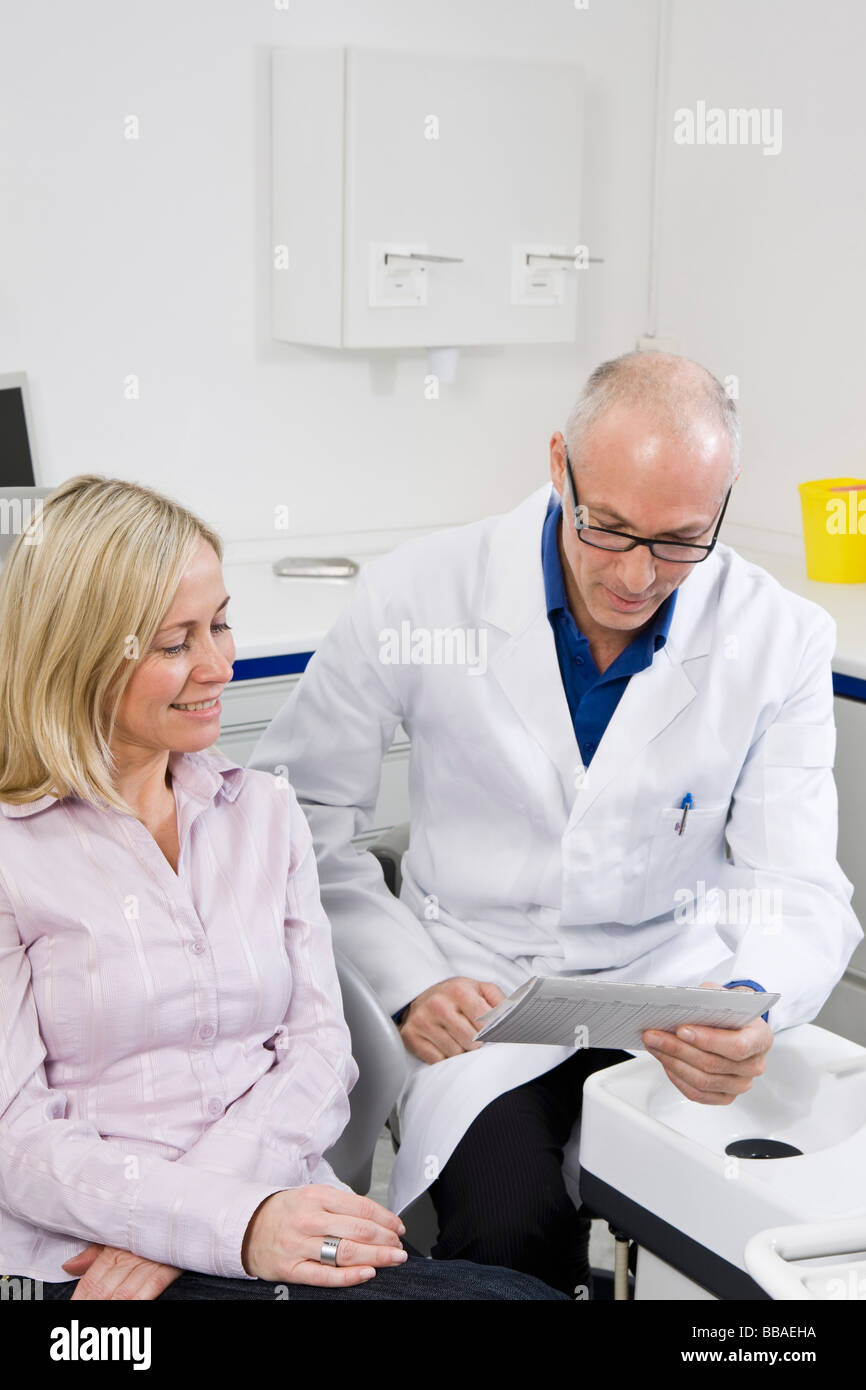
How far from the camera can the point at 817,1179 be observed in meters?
1.20

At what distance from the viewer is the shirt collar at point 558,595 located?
5.42 feet

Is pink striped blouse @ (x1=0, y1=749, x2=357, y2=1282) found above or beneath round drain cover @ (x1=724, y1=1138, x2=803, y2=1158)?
above

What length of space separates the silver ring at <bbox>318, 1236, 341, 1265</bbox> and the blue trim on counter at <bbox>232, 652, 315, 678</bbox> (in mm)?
1168

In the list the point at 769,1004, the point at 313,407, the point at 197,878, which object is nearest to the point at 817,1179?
the point at 769,1004

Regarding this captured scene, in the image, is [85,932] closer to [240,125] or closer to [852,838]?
[852,838]

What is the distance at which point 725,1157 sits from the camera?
3.81 ft

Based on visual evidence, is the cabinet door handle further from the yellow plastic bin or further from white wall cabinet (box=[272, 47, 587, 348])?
the yellow plastic bin

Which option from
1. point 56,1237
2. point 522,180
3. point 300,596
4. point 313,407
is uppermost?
point 522,180

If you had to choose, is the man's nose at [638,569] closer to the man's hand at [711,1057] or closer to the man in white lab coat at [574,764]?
the man in white lab coat at [574,764]

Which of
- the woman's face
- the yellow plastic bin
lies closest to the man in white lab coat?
the woman's face

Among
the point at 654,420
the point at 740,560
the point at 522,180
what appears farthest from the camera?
the point at 522,180

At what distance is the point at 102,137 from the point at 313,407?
0.61m

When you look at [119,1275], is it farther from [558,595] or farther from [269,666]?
[269,666]

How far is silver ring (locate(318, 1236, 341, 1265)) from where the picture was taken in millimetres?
1154
